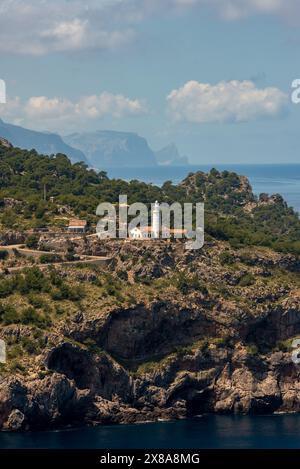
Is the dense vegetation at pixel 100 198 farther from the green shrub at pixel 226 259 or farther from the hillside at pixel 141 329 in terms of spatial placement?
the green shrub at pixel 226 259

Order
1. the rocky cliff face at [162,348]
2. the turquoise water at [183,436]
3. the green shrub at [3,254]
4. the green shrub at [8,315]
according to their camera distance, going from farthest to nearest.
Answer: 1. the green shrub at [3,254]
2. the green shrub at [8,315]
3. the rocky cliff face at [162,348]
4. the turquoise water at [183,436]

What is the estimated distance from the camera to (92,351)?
104 metres

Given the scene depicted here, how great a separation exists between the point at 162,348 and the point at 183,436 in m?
10.7

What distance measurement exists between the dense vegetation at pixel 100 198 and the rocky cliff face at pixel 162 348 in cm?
1053

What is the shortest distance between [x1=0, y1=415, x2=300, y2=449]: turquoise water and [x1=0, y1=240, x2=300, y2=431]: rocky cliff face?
175 centimetres

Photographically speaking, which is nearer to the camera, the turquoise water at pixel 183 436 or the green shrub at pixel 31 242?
the turquoise water at pixel 183 436

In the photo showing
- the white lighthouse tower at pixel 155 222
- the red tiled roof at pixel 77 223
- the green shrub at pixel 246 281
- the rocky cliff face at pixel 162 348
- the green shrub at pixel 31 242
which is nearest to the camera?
the rocky cliff face at pixel 162 348

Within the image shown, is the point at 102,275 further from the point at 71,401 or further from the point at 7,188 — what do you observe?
the point at 7,188

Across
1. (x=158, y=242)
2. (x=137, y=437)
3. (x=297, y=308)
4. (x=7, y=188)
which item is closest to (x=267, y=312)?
(x=297, y=308)

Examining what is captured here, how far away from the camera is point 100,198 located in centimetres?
14400

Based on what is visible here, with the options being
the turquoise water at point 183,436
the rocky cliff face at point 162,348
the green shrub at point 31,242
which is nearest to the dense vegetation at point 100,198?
the green shrub at point 31,242

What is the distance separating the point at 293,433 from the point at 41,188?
55837 mm

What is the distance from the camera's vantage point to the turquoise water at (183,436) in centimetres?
9625

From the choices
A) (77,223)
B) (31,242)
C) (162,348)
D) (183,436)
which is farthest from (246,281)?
(183,436)
